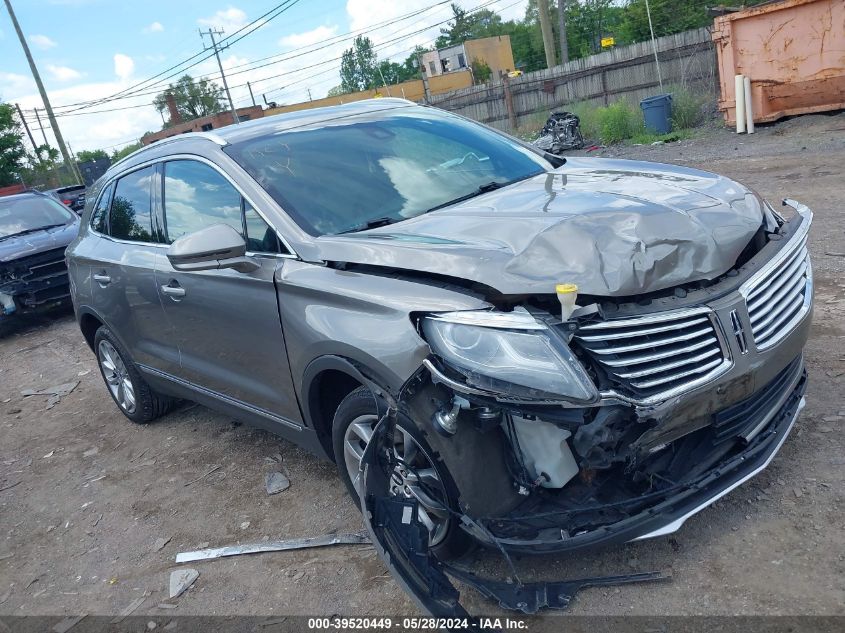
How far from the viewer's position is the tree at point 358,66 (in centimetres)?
8694

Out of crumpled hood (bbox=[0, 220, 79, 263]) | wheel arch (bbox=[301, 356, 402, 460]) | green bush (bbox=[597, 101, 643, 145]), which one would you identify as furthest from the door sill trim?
green bush (bbox=[597, 101, 643, 145])

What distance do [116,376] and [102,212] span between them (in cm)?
128

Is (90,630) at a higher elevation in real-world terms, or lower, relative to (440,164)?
lower

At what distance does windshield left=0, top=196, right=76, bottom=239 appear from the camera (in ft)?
33.2

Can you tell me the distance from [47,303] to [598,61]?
678 inches

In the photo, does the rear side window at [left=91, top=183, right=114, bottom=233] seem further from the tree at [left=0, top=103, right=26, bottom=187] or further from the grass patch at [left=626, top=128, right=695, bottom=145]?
the tree at [left=0, top=103, right=26, bottom=187]

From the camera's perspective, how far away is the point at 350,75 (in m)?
90.8

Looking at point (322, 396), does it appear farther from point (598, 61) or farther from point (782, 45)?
point (598, 61)

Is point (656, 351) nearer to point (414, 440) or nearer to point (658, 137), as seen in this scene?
point (414, 440)

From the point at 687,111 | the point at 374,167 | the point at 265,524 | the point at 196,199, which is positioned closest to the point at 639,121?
the point at 687,111

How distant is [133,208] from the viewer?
4703mm

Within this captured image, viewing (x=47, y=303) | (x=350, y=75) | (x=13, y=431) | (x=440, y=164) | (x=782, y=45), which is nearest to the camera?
(x=440, y=164)

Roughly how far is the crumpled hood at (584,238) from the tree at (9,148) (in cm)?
4510

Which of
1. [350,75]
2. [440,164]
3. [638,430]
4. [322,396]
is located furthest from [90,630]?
[350,75]
